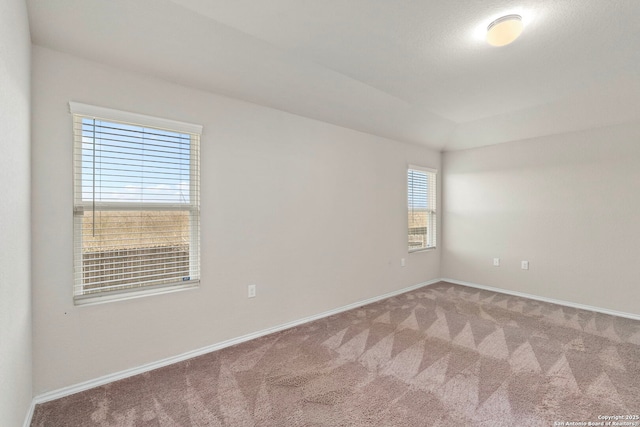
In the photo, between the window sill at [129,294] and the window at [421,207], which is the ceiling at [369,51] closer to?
the window at [421,207]

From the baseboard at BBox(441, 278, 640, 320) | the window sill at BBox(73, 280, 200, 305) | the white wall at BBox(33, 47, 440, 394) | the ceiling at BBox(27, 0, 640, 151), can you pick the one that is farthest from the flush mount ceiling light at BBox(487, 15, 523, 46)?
the baseboard at BBox(441, 278, 640, 320)

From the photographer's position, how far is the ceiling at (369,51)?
181 cm

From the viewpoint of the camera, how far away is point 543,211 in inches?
159

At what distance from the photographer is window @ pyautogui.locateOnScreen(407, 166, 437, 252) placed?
15.1 feet

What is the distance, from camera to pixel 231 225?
2.71 metres

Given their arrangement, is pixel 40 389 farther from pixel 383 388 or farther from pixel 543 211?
pixel 543 211

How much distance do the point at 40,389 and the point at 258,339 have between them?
154cm

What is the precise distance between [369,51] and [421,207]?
304 cm

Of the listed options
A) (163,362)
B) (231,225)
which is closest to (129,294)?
(163,362)

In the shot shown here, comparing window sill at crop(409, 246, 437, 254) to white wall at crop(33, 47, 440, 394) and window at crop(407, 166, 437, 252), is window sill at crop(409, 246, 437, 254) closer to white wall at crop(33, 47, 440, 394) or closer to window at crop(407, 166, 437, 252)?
window at crop(407, 166, 437, 252)

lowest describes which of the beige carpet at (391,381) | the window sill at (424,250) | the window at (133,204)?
the beige carpet at (391,381)

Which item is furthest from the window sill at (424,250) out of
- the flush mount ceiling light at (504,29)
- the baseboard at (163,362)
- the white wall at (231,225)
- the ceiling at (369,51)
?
the flush mount ceiling light at (504,29)

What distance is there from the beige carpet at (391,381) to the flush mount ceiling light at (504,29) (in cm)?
243

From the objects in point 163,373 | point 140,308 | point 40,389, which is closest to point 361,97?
point 140,308
